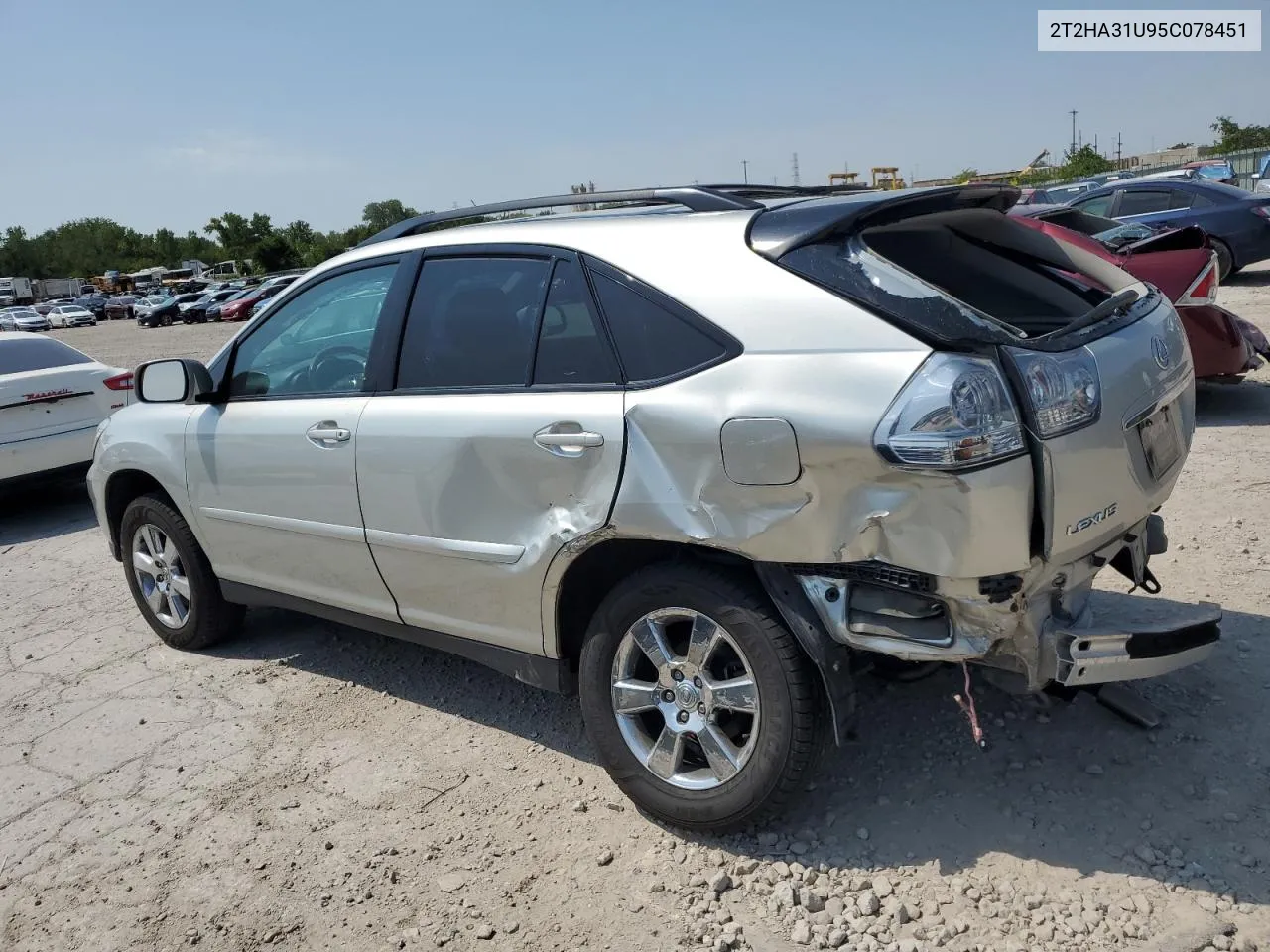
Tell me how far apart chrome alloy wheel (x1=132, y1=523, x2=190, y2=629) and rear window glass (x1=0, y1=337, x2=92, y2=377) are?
13.3ft

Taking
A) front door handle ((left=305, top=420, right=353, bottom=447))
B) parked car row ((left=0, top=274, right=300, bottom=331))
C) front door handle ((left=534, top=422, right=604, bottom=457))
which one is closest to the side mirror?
front door handle ((left=305, top=420, right=353, bottom=447))

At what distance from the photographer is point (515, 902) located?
9.39 ft

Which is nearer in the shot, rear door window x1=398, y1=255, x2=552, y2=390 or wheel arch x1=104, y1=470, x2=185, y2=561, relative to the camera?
rear door window x1=398, y1=255, x2=552, y2=390

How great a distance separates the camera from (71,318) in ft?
196

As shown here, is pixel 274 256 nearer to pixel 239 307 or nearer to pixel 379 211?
pixel 379 211

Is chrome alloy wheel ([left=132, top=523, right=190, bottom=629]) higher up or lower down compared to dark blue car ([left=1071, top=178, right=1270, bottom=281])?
lower down

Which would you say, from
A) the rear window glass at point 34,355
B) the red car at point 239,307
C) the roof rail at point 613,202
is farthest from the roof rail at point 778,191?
the red car at point 239,307

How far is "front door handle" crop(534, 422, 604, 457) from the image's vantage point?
297 cm

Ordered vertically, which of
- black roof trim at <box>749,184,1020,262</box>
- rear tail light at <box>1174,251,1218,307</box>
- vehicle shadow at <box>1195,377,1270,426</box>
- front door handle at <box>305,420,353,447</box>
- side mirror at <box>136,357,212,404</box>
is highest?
black roof trim at <box>749,184,1020,262</box>

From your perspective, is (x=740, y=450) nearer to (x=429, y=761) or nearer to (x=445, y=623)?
(x=445, y=623)

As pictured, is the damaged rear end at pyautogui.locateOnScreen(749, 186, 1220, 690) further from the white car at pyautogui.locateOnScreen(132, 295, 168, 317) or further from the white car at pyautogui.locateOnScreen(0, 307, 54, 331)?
the white car at pyautogui.locateOnScreen(132, 295, 168, 317)

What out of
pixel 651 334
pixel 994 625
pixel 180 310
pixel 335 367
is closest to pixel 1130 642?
pixel 994 625

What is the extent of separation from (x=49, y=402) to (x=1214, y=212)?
49.9ft

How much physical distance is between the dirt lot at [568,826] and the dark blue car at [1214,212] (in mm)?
12371
